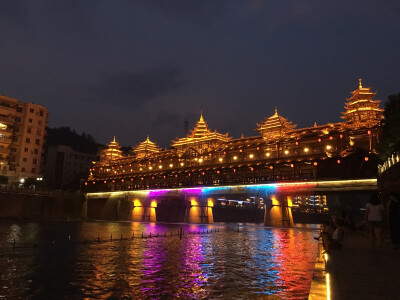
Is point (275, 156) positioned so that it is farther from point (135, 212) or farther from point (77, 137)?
point (77, 137)

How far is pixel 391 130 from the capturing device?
27406mm

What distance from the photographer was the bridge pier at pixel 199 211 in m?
63.6

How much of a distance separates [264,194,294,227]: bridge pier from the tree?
23454 millimetres

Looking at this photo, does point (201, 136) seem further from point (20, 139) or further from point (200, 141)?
point (20, 139)

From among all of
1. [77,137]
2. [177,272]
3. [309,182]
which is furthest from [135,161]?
[177,272]

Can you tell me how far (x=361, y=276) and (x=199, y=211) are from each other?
56.9 meters

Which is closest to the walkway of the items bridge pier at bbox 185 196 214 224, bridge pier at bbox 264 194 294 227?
bridge pier at bbox 264 194 294 227

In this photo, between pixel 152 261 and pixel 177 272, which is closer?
pixel 177 272

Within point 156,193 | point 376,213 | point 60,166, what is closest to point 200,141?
point 156,193

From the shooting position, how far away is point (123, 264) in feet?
49.0

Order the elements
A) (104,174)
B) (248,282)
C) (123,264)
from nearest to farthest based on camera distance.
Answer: (248,282)
(123,264)
(104,174)

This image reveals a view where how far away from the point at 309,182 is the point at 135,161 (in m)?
53.7

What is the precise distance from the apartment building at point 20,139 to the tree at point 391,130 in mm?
72716

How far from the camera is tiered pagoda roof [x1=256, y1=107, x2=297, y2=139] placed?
68.2 meters
